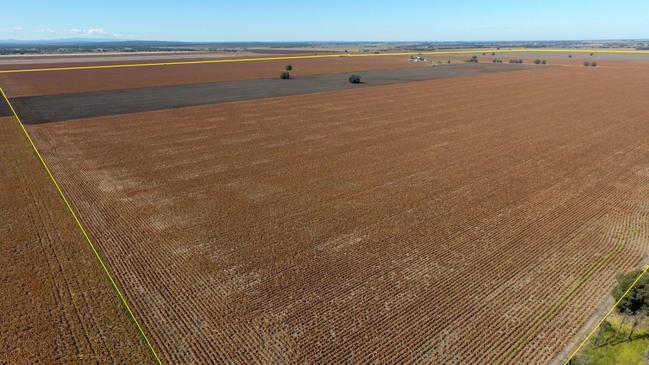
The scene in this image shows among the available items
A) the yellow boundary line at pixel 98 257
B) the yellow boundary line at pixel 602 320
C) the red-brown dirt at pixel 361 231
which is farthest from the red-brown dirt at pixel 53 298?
the yellow boundary line at pixel 602 320

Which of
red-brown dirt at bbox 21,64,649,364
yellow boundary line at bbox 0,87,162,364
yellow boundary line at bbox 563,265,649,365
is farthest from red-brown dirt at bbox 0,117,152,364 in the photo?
yellow boundary line at bbox 563,265,649,365

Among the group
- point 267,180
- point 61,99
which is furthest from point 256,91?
point 267,180

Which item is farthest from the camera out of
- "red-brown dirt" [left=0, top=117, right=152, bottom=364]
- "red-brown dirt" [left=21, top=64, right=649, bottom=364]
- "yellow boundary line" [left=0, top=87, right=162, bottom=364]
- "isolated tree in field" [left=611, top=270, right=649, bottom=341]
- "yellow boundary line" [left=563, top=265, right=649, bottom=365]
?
"isolated tree in field" [left=611, top=270, right=649, bottom=341]

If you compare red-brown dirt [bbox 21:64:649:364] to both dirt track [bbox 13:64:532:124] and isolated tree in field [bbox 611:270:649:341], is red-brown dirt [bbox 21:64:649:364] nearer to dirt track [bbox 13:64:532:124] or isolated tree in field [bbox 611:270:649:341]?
isolated tree in field [bbox 611:270:649:341]

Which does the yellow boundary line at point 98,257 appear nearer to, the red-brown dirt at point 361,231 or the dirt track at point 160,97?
the red-brown dirt at point 361,231

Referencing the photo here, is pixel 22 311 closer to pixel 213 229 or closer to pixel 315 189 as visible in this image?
pixel 213 229

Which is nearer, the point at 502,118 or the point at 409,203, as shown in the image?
the point at 409,203


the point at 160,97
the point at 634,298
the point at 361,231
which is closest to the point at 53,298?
the point at 361,231
